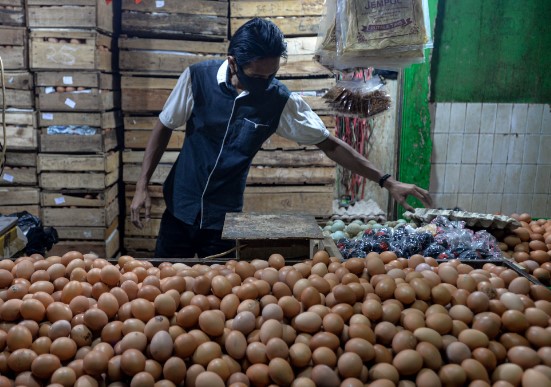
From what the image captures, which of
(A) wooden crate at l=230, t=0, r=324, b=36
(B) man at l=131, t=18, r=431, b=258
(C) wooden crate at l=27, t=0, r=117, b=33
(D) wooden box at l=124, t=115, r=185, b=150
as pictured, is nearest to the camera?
(B) man at l=131, t=18, r=431, b=258

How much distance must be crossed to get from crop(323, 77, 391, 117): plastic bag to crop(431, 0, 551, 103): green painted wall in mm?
1962

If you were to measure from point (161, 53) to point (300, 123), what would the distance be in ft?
8.46

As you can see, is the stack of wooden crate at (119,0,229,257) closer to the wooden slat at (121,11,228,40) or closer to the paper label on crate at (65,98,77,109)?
the wooden slat at (121,11,228,40)

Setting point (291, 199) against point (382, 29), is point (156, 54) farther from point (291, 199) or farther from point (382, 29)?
point (382, 29)

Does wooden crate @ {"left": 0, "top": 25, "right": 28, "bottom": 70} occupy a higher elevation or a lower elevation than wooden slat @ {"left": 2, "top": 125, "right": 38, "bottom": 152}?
higher

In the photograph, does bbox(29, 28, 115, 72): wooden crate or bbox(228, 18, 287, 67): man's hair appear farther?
bbox(29, 28, 115, 72): wooden crate

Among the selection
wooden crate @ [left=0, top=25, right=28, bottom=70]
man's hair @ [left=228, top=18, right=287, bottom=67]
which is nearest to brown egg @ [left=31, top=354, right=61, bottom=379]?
man's hair @ [left=228, top=18, right=287, bottom=67]

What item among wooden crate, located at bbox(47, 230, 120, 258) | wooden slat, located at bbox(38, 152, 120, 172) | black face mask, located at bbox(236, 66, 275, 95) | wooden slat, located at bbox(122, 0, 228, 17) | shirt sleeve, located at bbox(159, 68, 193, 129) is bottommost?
wooden crate, located at bbox(47, 230, 120, 258)

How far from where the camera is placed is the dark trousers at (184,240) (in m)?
2.93

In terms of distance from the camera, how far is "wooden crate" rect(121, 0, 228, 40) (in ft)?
16.2

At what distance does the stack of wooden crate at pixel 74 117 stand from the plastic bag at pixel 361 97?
107 inches

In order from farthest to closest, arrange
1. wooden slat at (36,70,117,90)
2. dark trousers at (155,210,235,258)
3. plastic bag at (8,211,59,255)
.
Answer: wooden slat at (36,70,117,90)
plastic bag at (8,211,59,255)
dark trousers at (155,210,235,258)

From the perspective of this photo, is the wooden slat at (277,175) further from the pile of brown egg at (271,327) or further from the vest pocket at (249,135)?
the pile of brown egg at (271,327)

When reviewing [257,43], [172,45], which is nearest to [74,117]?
[172,45]
